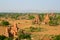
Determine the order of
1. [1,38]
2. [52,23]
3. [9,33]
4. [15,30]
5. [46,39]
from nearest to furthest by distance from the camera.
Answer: [46,39], [1,38], [9,33], [15,30], [52,23]

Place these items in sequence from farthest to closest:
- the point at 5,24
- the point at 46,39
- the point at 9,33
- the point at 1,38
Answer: the point at 5,24, the point at 9,33, the point at 1,38, the point at 46,39

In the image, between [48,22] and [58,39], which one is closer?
[58,39]

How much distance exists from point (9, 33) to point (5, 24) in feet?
44.7

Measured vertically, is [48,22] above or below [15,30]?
below

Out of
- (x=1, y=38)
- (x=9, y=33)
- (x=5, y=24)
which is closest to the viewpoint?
(x=1, y=38)

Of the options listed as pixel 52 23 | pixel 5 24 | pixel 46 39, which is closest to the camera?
pixel 46 39

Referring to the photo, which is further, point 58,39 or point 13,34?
point 13,34

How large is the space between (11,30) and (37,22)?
1513 centimetres

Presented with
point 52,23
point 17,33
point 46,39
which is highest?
point 46,39

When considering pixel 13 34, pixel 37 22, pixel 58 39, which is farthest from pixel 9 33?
pixel 37 22

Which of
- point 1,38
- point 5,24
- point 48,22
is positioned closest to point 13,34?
point 1,38

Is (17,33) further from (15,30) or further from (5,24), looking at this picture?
(5,24)

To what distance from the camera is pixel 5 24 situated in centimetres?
3456

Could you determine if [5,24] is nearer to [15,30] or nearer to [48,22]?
[48,22]
